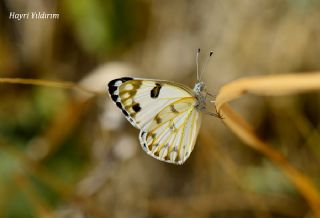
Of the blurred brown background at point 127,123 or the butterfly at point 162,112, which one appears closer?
the butterfly at point 162,112

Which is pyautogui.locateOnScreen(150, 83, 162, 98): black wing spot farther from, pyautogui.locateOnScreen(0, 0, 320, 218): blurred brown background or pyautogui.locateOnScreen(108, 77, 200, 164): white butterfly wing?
pyautogui.locateOnScreen(0, 0, 320, 218): blurred brown background

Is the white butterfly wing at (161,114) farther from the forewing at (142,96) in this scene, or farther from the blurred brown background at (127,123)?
the blurred brown background at (127,123)

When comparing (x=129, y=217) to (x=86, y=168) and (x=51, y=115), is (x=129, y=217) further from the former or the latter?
(x=51, y=115)

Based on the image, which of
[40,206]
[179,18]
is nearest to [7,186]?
[40,206]

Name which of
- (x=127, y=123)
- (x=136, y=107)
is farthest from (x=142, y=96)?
(x=127, y=123)

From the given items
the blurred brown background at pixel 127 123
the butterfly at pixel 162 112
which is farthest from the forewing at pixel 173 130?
the blurred brown background at pixel 127 123

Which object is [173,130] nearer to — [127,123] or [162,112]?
[162,112]

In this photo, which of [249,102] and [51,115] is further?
[249,102]
